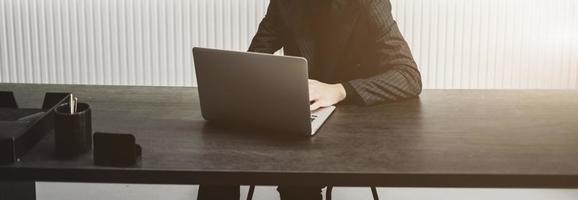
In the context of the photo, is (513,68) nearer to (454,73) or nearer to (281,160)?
(454,73)

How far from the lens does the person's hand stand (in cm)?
190

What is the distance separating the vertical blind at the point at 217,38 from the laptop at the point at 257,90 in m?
2.04

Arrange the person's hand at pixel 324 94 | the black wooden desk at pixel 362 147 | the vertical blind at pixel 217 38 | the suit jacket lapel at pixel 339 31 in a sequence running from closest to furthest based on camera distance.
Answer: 1. the black wooden desk at pixel 362 147
2. the person's hand at pixel 324 94
3. the suit jacket lapel at pixel 339 31
4. the vertical blind at pixel 217 38

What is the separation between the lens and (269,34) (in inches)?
101

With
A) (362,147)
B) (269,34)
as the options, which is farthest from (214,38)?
(362,147)

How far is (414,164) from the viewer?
146cm

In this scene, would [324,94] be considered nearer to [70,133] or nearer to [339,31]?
[339,31]

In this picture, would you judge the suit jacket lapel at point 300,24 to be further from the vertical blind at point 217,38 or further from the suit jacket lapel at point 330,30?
the vertical blind at point 217,38

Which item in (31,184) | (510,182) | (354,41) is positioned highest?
(354,41)

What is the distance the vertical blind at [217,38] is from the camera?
12.2 ft

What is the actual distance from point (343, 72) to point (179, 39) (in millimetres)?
1545

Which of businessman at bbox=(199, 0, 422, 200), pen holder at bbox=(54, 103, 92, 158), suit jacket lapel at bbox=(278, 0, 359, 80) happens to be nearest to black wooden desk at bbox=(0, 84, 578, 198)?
pen holder at bbox=(54, 103, 92, 158)

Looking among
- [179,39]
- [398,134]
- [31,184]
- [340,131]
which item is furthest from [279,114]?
[179,39]

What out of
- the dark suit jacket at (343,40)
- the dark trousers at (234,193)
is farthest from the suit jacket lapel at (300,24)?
the dark trousers at (234,193)
